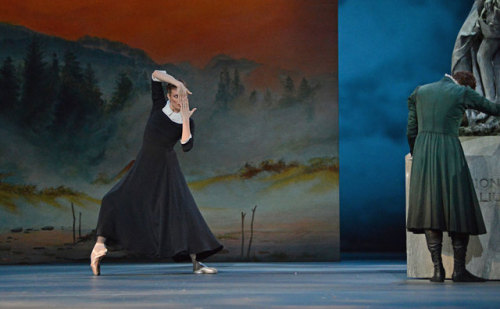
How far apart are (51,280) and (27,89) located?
5.11 metres

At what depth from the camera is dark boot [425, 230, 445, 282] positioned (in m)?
5.55

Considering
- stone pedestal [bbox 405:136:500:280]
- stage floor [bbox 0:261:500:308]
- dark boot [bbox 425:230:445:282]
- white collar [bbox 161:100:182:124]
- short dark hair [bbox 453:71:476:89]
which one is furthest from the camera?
white collar [bbox 161:100:182:124]

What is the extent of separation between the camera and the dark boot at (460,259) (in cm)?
556

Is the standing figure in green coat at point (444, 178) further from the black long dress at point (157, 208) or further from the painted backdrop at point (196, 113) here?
the painted backdrop at point (196, 113)

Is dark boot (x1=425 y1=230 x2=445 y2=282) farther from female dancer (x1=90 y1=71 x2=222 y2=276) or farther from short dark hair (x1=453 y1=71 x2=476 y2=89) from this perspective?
female dancer (x1=90 y1=71 x2=222 y2=276)

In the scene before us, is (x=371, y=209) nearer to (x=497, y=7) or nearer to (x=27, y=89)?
(x=27, y=89)

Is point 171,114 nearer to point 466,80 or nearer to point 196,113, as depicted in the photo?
Answer: point 466,80

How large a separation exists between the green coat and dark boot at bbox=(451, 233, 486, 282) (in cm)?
12

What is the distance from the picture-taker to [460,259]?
559 centimetres

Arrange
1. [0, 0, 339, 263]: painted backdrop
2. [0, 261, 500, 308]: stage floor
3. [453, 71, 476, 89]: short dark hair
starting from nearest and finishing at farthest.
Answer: [0, 261, 500, 308]: stage floor < [453, 71, 476, 89]: short dark hair < [0, 0, 339, 263]: painted backdrop

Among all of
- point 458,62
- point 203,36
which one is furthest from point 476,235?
point 203,36

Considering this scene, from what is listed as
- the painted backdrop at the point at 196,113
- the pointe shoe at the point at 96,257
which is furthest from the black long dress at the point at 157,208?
the painted backdrop at the point at 196,113

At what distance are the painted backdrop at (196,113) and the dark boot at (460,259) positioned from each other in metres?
4.80

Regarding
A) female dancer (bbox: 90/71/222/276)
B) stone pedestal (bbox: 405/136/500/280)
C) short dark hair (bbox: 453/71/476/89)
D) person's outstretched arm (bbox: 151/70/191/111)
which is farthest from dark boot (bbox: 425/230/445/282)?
person's outstretched arm (bbox: 151/70/191/111)
